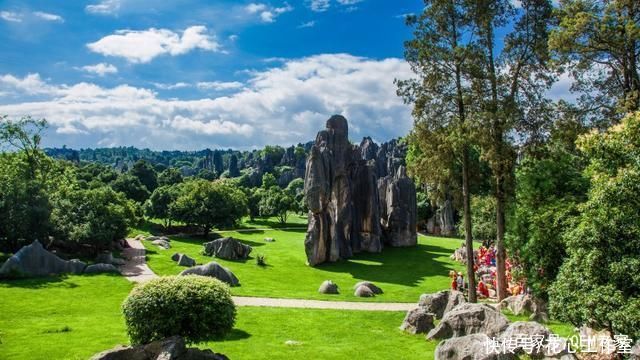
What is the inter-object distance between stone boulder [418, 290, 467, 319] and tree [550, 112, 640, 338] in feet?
32.3

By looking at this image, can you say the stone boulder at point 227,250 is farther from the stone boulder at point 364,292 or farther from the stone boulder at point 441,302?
the stone boulder at point 441,302

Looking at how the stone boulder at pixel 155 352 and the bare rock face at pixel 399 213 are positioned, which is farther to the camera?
the bare rock face at pixel 399 213

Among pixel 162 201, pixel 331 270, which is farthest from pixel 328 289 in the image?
pixel 162 201

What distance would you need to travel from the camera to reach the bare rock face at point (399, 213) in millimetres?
60644

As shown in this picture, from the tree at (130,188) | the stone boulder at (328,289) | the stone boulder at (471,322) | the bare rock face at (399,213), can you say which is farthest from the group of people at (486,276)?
the tree at (130,188)

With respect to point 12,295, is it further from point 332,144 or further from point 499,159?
point 332,144

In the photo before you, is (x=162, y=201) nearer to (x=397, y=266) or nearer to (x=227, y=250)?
(x=227, y=250)

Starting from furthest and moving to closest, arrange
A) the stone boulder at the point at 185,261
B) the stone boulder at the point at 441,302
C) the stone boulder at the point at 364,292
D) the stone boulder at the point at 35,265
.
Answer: the stone boulder at the point at 185,261
the stone boulder at the point at 35,265
the stone boulder at the point at 364,292
the stone boulder at the point at 441,302

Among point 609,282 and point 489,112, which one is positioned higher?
point 489,112

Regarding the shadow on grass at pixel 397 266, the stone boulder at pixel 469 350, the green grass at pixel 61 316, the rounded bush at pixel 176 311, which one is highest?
the rounded bush at pixel 176 311

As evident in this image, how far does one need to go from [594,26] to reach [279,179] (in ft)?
446

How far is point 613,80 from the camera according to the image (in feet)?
77.3

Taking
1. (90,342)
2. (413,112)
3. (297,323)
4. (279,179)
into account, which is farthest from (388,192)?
(279,179)

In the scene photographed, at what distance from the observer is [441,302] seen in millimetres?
26891
